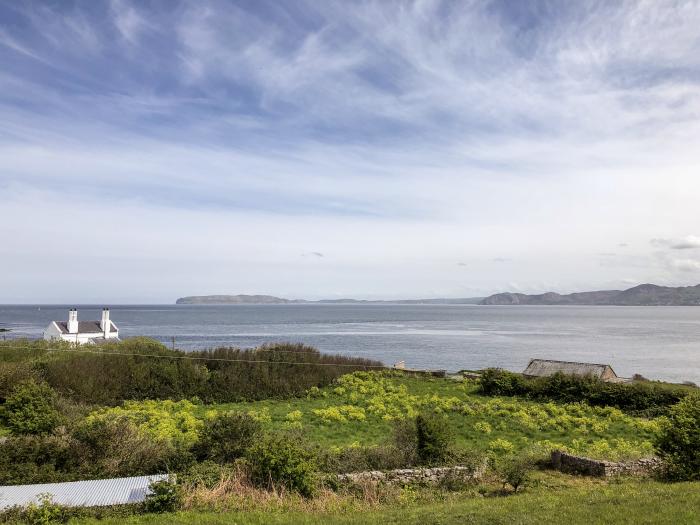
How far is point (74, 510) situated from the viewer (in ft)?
31.0

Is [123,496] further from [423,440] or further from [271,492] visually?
[423,440]

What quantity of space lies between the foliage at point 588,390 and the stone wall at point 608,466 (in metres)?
11.8

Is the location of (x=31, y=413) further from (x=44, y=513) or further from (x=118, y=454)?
(x=44, y=513)

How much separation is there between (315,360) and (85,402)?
13697 mm

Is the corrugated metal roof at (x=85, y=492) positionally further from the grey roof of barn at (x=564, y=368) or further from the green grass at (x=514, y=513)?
the grey roof of barn at (x=564, y=368)

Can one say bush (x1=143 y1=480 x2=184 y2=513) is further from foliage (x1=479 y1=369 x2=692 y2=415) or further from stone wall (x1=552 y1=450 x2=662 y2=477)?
foliage (x1=479 y1=369 x2=692 y2=415)

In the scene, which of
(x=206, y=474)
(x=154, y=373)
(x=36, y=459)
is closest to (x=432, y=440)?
(x=206, y=474)

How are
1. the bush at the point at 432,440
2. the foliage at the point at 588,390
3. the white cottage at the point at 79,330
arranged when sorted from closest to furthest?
the bush at the point at 432,440 → the foliage at the point at 588,390 → the white cottage at the point at 79,330

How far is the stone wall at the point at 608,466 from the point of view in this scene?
1334 cm

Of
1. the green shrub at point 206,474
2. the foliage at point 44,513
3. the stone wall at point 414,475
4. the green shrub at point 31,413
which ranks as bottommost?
the stone wall at point 414,475

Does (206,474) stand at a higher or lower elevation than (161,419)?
higher

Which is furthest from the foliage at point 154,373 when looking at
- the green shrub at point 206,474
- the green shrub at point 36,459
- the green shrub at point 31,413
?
the green shrub at point 206,474

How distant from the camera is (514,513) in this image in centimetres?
949

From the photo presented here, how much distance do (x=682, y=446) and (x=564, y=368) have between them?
20.2 meters
